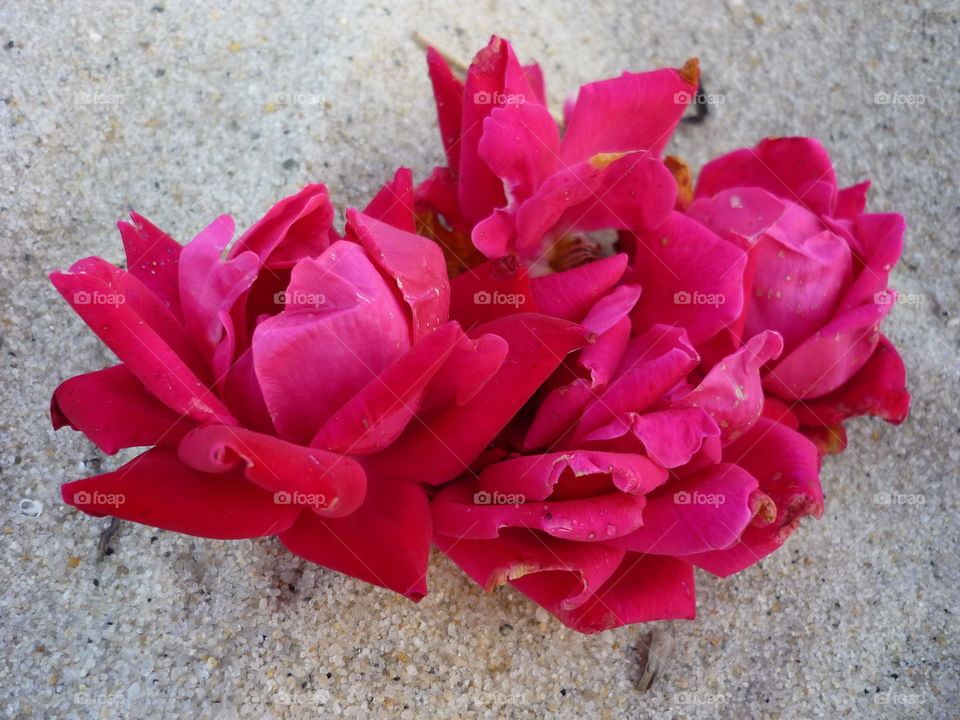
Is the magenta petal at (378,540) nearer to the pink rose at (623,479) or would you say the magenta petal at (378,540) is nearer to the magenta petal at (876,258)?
the pink rose at (623,479)

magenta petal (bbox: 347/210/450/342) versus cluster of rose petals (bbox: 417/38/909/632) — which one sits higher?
magenta petal (bbox: 347/210/450/342)

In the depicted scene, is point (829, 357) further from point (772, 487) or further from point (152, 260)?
point (152, 260)

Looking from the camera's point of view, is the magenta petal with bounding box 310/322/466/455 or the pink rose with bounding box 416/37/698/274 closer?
the magenta petal with bounding box 310/322/466/455

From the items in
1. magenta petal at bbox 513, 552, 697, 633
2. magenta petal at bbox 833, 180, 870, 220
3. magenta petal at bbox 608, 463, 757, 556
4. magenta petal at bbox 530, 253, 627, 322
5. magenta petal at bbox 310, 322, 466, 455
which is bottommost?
magenta petal at bbox 513, 552, 697, 633

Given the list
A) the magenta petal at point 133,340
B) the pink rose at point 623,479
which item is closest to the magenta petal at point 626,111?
the pink rose at point 623,479

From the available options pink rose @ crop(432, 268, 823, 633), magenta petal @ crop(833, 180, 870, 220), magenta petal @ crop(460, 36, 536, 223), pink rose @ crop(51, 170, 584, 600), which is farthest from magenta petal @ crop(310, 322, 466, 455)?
magenta petal @ crop(833, 180, 870, 220)

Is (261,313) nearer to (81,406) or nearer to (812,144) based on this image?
(81,406)

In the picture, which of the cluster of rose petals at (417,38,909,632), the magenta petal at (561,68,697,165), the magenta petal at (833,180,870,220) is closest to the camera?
the cluster of rose petals at (417,38,909,632)

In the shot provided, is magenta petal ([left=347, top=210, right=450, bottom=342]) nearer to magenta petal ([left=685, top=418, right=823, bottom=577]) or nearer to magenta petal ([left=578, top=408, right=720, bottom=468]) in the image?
magenta petal ([left=578, top=408, right=720, bottom=468])
